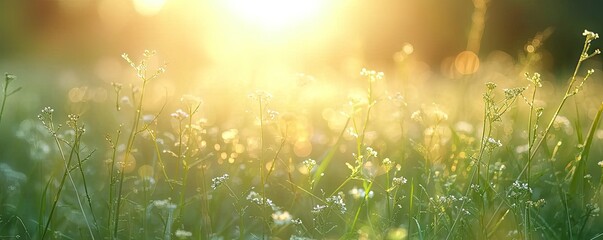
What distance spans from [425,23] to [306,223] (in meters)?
13.8

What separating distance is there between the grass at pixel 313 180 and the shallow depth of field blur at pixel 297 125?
0.01m

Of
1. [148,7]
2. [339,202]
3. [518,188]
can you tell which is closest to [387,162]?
[339,202]

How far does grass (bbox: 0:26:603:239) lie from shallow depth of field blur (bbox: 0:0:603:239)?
1 centimetres

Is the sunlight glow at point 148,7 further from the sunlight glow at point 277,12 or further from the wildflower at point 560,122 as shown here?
the wildflower at point 560,122

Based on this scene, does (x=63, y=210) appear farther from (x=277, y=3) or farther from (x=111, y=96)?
(x=277, y=3)

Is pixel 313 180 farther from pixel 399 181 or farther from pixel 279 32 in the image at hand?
pixel 279 32

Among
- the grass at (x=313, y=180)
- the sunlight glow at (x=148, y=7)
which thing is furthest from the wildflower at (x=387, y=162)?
the sunlight glow at (x=148, y=7)

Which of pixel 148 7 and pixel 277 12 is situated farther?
pixel 148 7

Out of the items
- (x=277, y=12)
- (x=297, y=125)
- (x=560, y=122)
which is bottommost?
(x=560, y=122)

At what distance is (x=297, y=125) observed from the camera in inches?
150

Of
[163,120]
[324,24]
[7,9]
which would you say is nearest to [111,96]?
[163,120]

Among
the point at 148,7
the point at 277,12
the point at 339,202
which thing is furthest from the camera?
the point at 148,7

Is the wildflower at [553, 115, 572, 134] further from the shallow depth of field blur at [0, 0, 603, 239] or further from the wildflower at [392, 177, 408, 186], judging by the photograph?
the wildflower at [392, 177, 408, 186]

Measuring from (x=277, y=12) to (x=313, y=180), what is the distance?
35.6 feet
